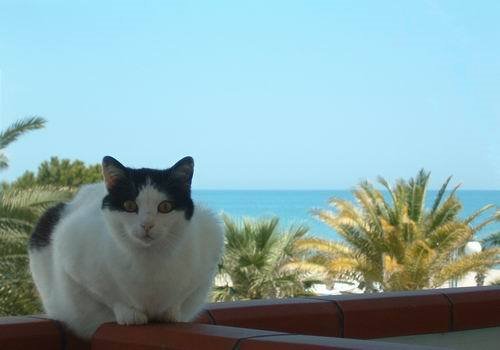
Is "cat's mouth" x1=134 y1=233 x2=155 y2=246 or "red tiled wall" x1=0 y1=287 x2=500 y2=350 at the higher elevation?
"cat's mouth" x1=134 y1=233 x2=155 y2=246

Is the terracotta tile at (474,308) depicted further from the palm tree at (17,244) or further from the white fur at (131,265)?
the palm tree at (17,244)

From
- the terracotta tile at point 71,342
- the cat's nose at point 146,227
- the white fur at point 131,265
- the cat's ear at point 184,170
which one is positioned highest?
the cat's ear at point 184,170

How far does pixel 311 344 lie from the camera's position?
6.33 ft

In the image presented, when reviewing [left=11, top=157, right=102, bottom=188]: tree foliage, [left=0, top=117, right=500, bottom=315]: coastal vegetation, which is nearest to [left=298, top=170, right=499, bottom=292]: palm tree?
[left=0, top=117, right=500, bottom=315]: coastal vegetation

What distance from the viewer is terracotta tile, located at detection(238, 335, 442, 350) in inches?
74.3

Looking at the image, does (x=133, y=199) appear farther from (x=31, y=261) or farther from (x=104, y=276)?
(x=31, y=261)

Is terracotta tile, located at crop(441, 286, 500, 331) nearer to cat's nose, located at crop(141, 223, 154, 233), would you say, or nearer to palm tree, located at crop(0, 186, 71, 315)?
cat's nose, located at crop(141, 223, 154, 233)

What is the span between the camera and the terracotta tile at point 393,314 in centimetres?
298

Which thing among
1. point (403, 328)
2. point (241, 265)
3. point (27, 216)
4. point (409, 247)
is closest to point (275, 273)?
point (241, 265)

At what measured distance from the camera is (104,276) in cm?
249

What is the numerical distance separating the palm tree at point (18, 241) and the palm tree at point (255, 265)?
509 centimetres

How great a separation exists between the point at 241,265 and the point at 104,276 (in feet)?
50.0

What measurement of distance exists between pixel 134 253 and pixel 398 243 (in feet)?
50.6

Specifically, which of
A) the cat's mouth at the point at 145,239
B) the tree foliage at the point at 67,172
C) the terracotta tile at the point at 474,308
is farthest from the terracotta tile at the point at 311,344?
the tree foliage at the point at 67,172
